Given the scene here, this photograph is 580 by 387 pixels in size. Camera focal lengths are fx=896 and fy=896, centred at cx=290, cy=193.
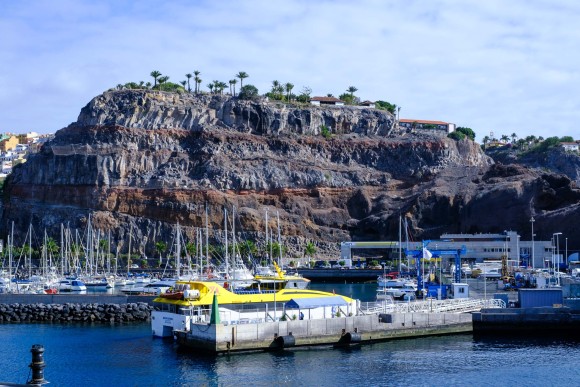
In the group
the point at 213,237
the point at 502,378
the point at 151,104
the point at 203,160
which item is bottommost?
the point at 502,378

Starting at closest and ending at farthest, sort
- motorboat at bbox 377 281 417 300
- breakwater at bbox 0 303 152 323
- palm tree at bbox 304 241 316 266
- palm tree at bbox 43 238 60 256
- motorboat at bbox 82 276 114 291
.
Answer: breakwater at bbox 0 303 152 323 < motorboat at bbox 377 281 417 300 < motorboat at bbox 82 276 114 291 < palm tree at bbox 43 238 60 256 < palm tree at bbox 304 241 316 266

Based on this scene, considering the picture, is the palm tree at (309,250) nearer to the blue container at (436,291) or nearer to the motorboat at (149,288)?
the motorboat at (149,288)

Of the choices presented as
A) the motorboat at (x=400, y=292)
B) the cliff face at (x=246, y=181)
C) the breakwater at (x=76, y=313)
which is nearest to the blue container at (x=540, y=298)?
the motorboat at (x=400, y=292)

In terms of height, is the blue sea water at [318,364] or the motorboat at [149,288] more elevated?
the motorboat at [149,288]

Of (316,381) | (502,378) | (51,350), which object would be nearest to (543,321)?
(502,378)

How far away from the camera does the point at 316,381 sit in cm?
5206

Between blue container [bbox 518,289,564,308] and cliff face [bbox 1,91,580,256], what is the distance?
8962cm

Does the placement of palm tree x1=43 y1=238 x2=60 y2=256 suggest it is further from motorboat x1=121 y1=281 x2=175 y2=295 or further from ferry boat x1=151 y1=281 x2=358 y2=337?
ferry boat x1=151 y1=281 x2=358 y2=337

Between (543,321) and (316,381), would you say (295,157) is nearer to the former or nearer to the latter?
(543,321)

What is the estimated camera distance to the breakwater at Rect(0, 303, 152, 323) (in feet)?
266

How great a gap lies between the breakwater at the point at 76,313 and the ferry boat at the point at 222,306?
1305 centimetres

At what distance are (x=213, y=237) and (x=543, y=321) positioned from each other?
10409 centimetres

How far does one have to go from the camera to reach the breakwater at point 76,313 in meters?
81.0

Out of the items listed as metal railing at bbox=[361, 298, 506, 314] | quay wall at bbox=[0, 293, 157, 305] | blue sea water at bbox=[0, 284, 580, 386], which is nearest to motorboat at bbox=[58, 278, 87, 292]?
quay wall at bbox=[0, 293, 157, 305]
